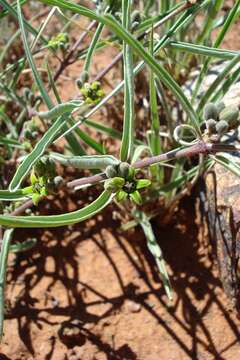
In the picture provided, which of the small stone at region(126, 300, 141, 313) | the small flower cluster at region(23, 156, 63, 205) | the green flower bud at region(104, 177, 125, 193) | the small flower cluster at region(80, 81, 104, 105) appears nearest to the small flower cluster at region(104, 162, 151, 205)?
the green flower bud at region(104, 177, 125, 193)

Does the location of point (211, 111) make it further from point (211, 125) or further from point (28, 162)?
point (28, 162)

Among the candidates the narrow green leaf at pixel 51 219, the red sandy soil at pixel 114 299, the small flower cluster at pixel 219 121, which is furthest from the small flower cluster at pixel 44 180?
the red sandy soil at pixel 114 299

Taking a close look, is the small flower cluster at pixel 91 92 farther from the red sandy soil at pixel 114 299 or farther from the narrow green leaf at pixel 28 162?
the red sandy soil at pixel 114 299

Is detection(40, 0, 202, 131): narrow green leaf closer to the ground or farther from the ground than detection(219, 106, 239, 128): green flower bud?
Answer: farther from the ground

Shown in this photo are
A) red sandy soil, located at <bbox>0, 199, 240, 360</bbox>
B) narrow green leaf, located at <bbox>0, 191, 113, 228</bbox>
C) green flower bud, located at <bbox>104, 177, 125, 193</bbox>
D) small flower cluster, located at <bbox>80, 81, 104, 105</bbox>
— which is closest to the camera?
narrow green leaf, located at <bbox>0, 191, 113, 228</bbox>

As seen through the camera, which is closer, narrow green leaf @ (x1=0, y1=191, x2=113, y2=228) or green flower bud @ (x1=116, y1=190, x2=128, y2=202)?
narrow green leaf @ (x1=0, y1=191, x2=113, y2=228)

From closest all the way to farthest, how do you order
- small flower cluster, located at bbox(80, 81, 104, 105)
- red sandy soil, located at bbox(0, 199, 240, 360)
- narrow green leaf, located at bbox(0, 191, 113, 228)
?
narrow green leaf, located at bbox(0, 191, 113, 228) → small flower cluster, located at bbox(80, 81, 104, 105) → red sandy soil, located at bbox(0, 199, 240, 360)

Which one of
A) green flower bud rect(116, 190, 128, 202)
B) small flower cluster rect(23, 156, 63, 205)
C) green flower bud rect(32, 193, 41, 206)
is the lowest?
green flower bud rect(116, 190, 128, 202)

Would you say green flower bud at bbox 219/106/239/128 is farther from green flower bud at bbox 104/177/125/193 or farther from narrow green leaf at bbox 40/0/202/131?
green flower bud at bbox 104/177/125/193
